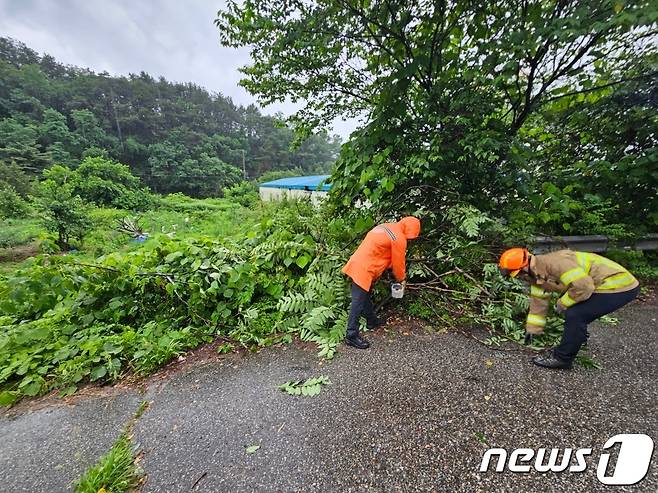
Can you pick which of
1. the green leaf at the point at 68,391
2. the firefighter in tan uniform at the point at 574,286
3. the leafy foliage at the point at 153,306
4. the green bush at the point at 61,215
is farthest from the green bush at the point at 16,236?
the firefighter in tan uniform at the point at 574,286

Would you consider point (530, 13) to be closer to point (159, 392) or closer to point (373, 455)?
point (373, 455)

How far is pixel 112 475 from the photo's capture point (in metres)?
1.84

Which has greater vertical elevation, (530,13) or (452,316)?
(530,13)

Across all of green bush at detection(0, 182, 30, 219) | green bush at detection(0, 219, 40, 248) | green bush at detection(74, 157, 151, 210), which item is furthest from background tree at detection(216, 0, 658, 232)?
green bush at detection(74, 157, 151, 210)

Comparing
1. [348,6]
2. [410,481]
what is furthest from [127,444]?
[348,6]

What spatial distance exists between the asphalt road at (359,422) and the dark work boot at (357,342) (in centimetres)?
11

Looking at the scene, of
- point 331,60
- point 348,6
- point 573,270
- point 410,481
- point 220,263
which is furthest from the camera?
point 331,60

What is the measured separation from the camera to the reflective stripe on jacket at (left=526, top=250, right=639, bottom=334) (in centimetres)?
247

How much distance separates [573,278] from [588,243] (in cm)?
344

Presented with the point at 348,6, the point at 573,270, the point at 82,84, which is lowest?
the point at 573,270

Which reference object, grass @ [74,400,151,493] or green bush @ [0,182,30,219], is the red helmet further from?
green bush @ [0,182,30,219]

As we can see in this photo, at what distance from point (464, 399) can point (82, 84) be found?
245 feet

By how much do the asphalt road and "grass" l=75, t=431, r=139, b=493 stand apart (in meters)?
0.11

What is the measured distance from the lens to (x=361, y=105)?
19.1 feet
